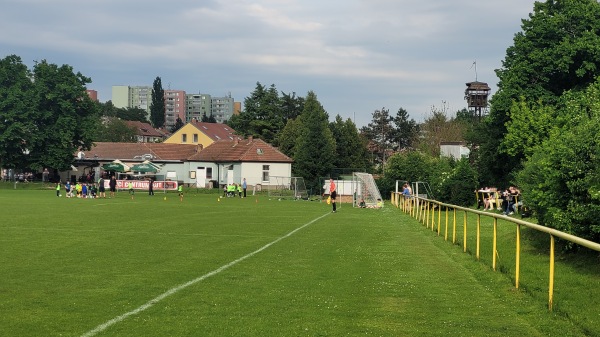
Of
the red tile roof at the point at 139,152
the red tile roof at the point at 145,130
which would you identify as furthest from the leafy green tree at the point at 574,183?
Answer: the red tile roof at the point at 145,130

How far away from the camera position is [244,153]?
83.2 metres

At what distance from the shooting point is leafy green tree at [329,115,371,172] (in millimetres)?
98312

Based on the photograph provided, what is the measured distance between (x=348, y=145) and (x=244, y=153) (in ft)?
67.9

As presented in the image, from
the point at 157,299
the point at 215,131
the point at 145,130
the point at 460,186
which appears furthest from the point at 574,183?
the point at 145,130

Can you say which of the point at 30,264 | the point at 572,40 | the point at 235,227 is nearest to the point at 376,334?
the point at 30,264

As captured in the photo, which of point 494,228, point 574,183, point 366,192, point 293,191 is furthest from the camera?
point 293,191

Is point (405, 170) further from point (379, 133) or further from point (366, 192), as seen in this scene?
point (379, 133)

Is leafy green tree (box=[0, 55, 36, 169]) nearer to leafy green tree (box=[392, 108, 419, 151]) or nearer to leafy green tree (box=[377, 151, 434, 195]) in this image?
leafy green tree (box=[377, 151, 434, 195])

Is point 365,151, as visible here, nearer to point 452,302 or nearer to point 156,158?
point 156,158

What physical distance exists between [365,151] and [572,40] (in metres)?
60.2

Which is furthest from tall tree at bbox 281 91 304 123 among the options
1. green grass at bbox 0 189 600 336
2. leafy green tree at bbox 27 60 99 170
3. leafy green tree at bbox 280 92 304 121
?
green grass at bbox 0 189 600 336

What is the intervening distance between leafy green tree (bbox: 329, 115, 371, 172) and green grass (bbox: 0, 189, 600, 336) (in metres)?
78.1

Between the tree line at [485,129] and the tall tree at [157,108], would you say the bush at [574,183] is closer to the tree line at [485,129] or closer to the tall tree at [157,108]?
the tree line at [485,129]

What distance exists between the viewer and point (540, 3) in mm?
46406
